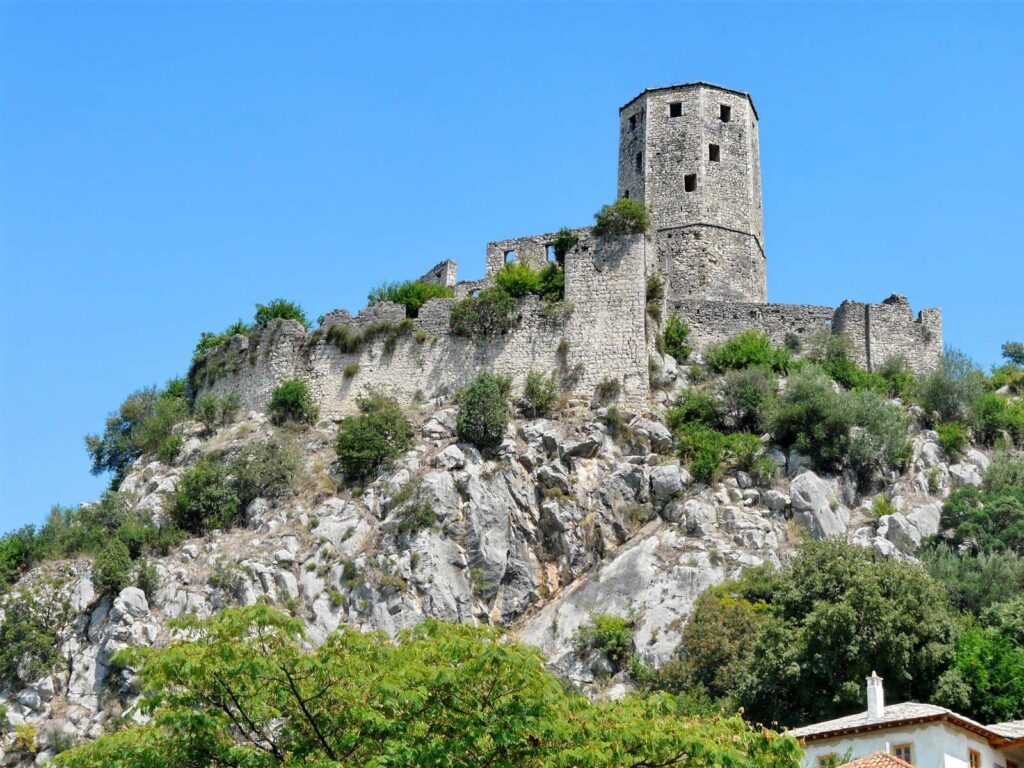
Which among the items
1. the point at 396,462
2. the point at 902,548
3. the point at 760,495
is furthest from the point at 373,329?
the point at 902,548

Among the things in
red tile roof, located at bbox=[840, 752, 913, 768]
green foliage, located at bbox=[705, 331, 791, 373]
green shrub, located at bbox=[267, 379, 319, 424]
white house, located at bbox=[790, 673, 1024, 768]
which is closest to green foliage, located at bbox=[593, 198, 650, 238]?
green foliage, located at bbox=[705, 331, 791, 373]

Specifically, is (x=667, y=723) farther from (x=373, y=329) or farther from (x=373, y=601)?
(x=373, y=329)

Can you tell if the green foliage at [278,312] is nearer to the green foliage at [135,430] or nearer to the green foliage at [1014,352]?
the green foliage at [135,430]

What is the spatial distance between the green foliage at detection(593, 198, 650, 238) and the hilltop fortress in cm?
29

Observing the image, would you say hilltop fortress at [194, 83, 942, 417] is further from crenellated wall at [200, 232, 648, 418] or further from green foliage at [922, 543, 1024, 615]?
green foliage at [922, 543, 1024, 615]

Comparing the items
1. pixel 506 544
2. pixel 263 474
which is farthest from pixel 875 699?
pixel 263 474

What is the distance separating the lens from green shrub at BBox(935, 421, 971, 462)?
154 ft

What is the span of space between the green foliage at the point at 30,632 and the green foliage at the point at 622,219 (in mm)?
19228

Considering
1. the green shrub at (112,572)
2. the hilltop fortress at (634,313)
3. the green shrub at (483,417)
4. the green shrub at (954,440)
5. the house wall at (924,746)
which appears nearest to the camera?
the house wall at (924,746)

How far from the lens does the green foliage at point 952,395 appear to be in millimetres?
48656

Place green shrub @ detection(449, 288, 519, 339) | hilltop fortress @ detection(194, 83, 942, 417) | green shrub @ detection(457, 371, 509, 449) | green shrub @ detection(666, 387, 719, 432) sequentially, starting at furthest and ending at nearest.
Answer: green shrub @ detection(449, 288, 519, 339) < hilltop fortress @ detection(194, 83, 942, 417) < green shrub @ detection(666, 387, 719, 432) < green shrub @ detection(457, 371, 509, 449)

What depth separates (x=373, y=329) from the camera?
51.8 meters

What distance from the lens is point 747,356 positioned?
50.2 metres

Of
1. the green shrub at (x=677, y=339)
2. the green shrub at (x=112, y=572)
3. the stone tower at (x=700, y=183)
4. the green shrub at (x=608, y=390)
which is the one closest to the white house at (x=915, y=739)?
the green shrub at (x=608, y=390)
